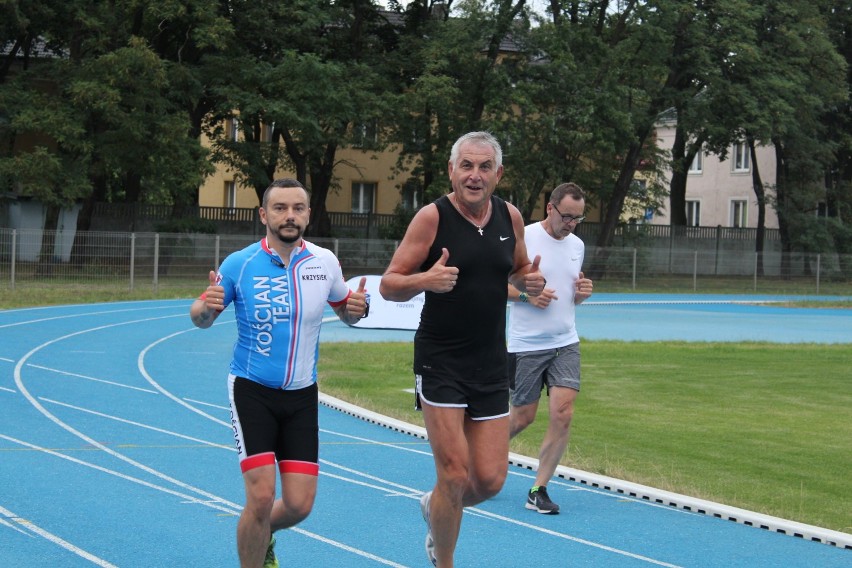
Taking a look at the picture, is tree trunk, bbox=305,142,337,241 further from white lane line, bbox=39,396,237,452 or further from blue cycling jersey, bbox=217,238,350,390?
blue cycling jersey, bbox=217,238,350,390

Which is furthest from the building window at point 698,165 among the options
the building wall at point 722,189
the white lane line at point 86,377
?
the white lane line at point 86,377

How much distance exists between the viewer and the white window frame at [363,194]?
5744 cm

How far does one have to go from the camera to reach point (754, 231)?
5691 cm

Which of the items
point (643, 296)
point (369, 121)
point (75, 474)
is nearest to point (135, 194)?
point (369, 121)

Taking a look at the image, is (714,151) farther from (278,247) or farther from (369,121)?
(278,247)

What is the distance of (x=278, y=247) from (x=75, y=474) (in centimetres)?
419

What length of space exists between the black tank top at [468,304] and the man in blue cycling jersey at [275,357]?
547 millimetres

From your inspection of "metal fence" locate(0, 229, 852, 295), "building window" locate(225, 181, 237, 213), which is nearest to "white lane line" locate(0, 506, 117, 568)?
"metal fence" locate(0, 229, 852, 295)

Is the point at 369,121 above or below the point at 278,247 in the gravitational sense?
above

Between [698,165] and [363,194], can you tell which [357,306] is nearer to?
[363,194]

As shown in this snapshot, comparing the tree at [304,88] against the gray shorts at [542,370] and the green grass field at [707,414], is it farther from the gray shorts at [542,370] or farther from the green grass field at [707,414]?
the gray shorts at [542,370]

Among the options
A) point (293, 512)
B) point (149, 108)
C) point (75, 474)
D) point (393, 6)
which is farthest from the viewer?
point (393, 6)

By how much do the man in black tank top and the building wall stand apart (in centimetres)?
5811

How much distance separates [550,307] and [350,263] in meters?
31.3
